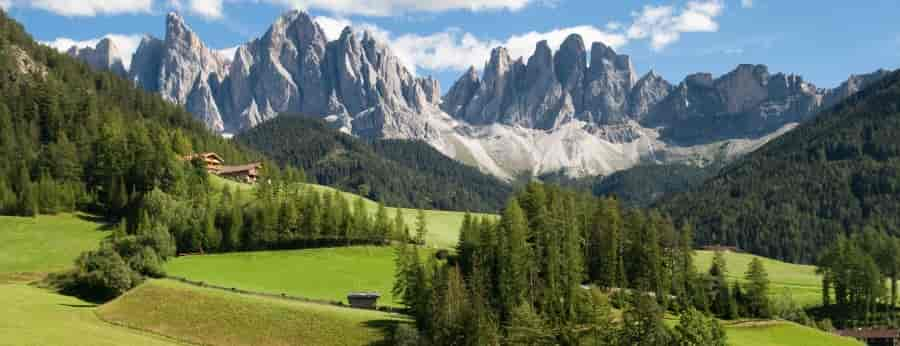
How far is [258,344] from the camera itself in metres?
69.4

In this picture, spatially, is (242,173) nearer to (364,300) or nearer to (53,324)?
(364,300)

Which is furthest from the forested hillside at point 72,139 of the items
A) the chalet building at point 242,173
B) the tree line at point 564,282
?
the tree line at point 564,282

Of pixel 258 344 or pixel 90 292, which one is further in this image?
pixel 90 292

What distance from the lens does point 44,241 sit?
107 meters

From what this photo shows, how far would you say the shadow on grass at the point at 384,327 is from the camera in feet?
232

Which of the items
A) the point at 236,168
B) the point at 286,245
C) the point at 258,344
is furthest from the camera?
the point at 236,168

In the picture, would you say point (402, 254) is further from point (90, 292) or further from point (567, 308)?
point (90, 292)

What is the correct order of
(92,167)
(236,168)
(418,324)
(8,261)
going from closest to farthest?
(418,324) → (8,261) → (92,167) → (236,168)

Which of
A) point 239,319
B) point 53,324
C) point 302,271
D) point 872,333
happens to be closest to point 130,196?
point 302,271

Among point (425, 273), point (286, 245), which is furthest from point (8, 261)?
point (425, 273)

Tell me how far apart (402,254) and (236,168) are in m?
94.2

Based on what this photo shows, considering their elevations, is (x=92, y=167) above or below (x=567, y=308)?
above

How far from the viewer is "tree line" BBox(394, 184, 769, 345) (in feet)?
229

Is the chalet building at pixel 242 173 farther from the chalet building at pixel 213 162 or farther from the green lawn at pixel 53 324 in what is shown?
the green lawn at pixel 53 324
